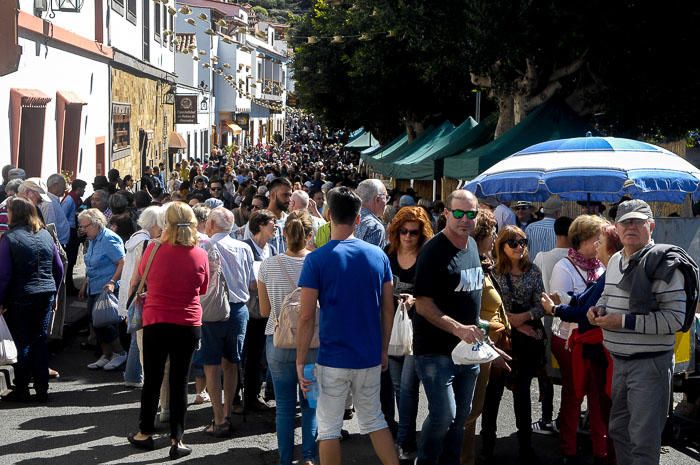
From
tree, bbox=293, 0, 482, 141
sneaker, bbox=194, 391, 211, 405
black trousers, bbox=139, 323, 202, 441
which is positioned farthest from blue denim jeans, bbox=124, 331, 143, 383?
tree, bbox=293, 0, 482, 141

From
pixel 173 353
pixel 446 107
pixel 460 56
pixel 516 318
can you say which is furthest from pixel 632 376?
pixel 446 107

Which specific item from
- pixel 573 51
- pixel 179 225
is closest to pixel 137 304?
pixel 179 225

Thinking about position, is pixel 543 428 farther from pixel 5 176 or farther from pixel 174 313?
pixel 5 176

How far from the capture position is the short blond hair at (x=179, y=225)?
6.48 m

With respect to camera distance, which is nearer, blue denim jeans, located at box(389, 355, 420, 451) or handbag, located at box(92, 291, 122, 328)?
blue denim jeans, located at box(389, 355, 420, 451)

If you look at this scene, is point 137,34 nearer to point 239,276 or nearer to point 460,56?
point 460,56

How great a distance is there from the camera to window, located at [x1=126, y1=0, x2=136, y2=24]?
24386 mm

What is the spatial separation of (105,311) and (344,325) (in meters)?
4.39

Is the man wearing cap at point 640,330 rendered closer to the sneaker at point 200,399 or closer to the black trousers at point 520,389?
the black trousers at point 520,389

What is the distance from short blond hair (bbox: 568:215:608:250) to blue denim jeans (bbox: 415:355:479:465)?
1445 mm

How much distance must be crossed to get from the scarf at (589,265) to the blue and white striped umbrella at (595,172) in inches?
94.2

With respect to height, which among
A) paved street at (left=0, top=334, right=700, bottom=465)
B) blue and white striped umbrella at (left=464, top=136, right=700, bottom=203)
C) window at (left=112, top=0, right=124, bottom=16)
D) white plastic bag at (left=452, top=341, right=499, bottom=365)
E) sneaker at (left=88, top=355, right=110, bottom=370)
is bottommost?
paved street at (left=0, top=334, right=700, bottom=465)

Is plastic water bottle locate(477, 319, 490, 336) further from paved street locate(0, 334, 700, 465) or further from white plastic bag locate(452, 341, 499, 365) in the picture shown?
paved street locate(0, 334, 700, 465)

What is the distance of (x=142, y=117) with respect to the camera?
2747 centimetres
